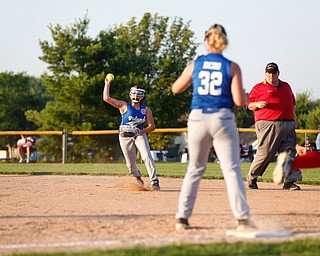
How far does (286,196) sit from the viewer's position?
1172 cm

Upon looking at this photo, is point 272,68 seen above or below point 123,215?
above

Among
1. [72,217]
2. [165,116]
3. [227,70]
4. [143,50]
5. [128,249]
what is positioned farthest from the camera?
[143,50]

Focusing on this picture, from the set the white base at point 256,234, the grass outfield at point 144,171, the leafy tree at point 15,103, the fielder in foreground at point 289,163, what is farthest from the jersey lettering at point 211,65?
the leafy tree at point 15,103

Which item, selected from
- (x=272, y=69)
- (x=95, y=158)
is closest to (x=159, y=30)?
(x=95, y=158)

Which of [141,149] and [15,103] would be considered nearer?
[141,149]

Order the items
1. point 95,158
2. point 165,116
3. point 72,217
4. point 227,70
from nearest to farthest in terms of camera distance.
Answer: point 227,70
point 72,217
point 95,158
point 165,116

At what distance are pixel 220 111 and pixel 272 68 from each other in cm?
536

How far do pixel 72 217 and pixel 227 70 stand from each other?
2732mm

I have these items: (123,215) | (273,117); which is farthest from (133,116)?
(123,215)

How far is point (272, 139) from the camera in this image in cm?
1258

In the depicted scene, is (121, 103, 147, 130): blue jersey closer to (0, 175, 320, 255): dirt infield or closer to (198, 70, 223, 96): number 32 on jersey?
(0, 175, 320, 255): dirt infield

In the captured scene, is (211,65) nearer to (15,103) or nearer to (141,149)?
(141,149)

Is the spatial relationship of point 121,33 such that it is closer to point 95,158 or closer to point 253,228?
point 95,158

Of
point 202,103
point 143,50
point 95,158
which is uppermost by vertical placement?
point 143,50
